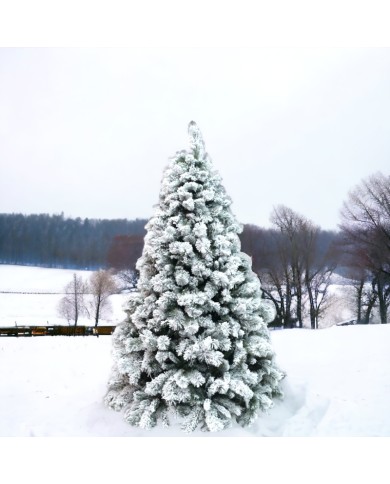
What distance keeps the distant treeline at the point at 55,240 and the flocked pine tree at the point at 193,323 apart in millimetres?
41326

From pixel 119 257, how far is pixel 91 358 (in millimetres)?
20394

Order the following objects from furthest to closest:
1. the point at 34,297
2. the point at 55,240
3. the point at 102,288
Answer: the point at 55,240, the point at 34,297, the point at 102,288

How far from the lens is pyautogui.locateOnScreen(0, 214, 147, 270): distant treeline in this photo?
48.8 m

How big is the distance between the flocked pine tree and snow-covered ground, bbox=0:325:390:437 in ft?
1.20

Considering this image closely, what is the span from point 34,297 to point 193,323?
3471 cm

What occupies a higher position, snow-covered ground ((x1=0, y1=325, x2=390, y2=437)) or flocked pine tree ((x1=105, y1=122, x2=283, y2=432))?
flocked pine tree ((x1=105, y1=122, x2=283, y2=432))

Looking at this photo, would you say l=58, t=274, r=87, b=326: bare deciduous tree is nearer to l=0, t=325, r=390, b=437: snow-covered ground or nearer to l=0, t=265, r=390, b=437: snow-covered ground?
l=0, t=265, r=390, b=437: snow-covered ground

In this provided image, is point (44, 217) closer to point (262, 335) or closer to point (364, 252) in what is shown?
point (364, 252)

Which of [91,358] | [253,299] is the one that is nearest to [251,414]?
[253,299]

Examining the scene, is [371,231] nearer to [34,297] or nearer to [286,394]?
[286,394]

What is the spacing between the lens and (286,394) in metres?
6.15

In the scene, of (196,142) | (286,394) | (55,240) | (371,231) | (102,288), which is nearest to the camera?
(196,142)

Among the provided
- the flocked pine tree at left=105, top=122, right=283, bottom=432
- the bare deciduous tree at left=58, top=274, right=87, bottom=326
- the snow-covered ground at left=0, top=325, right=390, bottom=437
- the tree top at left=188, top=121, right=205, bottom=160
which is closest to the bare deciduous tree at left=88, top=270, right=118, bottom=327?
the bare deciduous tree at left=58, top=274, right=87, bottom=326

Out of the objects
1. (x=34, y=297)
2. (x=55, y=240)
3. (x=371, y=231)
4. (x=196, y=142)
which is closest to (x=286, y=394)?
(x=196, y=142)
